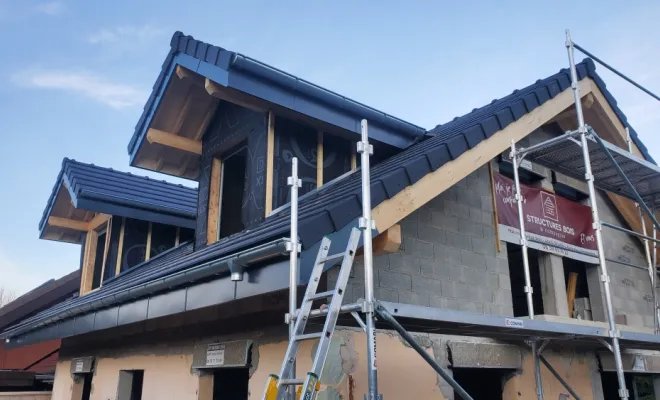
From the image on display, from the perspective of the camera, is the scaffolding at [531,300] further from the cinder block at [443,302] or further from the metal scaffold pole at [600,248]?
the cinder block at [443,302]

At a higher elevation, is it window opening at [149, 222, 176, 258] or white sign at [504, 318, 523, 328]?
window opening at [149, 222, 176, 258]

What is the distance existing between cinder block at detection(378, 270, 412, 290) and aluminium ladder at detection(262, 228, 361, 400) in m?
1.26

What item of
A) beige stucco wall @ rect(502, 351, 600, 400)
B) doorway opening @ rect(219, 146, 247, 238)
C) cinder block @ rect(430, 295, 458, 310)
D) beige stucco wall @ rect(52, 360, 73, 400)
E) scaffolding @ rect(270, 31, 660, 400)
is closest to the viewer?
scaffolding @ rect(270, 31, 660, 400)

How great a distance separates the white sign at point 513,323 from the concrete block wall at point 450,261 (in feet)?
3.62

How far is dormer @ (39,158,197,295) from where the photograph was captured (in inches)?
375

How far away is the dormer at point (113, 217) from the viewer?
953 cm

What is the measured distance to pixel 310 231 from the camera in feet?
12.8

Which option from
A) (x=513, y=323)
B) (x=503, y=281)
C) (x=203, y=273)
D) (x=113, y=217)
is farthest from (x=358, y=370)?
(x=113, y=217)

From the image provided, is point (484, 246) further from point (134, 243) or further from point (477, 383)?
point (134, 243)

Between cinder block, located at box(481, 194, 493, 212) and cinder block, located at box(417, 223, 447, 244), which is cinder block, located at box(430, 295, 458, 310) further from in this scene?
cinder block, located at box(481, 194, 493, 212)

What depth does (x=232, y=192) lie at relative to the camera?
7.53 meters

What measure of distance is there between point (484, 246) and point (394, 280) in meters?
1.59

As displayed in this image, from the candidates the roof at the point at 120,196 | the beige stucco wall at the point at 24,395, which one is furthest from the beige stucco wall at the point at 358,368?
the beige stucco wall at the point at 24,395

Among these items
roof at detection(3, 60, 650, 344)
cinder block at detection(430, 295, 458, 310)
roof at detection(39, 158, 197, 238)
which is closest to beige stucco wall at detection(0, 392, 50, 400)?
roof at detection(39, 158, 197, 238)
